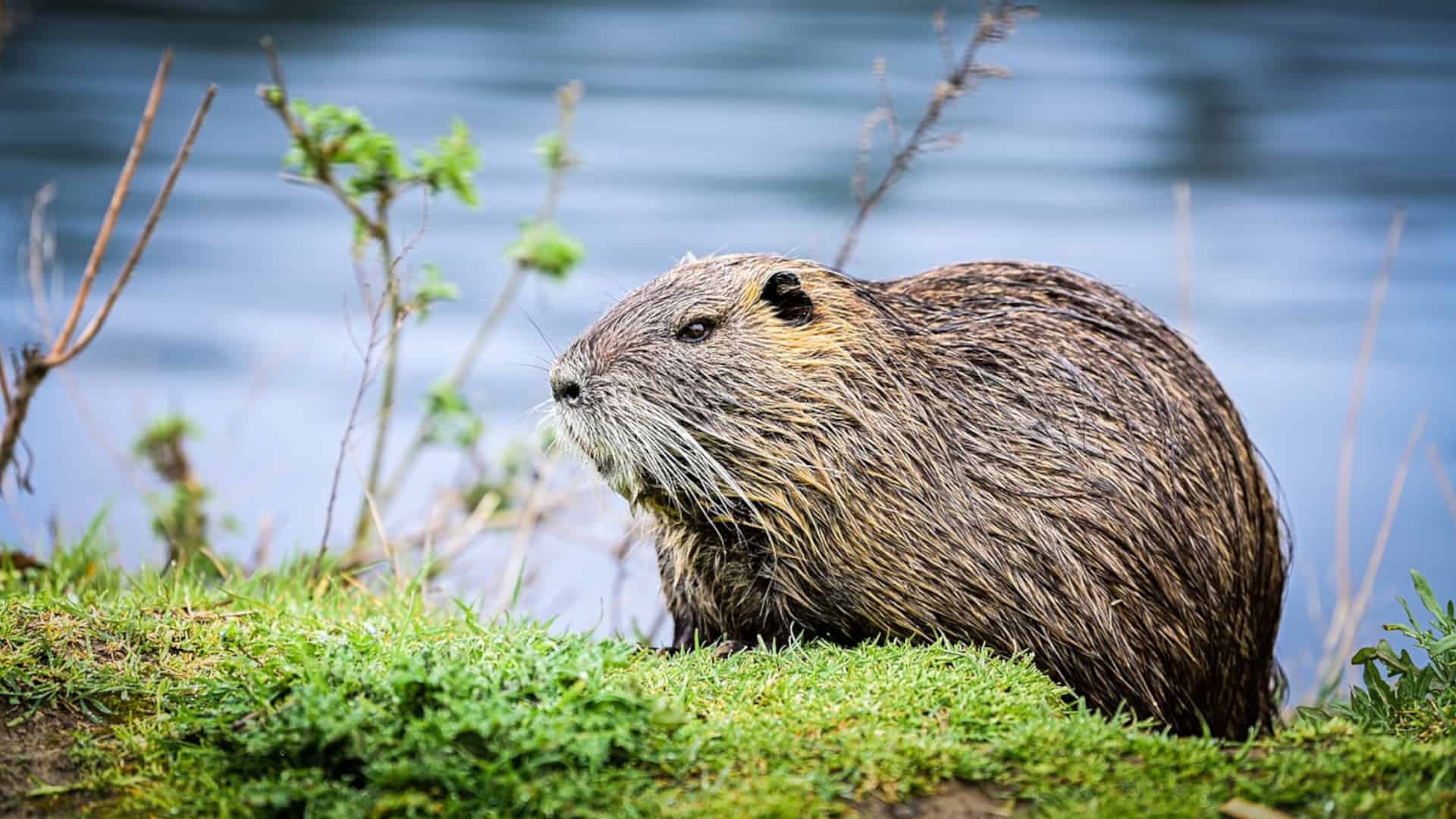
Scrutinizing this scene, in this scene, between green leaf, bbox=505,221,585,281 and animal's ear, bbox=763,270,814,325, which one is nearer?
animal's ear, bbox=763,270,814,325

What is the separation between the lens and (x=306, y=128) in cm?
471

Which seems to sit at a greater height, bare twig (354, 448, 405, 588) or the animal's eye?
the animal's eye

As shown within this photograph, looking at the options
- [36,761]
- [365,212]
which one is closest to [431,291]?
[365,212]

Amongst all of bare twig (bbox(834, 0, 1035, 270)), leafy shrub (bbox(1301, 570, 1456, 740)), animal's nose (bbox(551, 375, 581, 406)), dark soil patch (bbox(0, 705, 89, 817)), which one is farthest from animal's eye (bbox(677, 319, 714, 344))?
leafy shrub (bbox(1301, 570, 1456, 740))

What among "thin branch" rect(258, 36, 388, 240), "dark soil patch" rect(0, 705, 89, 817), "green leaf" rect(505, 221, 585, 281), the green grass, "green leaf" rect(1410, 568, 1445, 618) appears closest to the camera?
the green grass

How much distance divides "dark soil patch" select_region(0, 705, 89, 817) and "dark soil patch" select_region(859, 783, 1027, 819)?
141 cm

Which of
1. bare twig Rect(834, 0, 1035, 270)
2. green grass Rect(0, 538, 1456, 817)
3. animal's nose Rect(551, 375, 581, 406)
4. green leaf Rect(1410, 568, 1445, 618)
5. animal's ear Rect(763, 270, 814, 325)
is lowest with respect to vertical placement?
green grass Rect(0, 538, 1456, 817)

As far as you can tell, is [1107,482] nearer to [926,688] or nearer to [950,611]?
[950,611]

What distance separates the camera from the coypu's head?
3266 millimetres

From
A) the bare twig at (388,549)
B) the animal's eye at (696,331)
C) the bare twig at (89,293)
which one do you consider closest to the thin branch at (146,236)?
the bare twig at (89,293)

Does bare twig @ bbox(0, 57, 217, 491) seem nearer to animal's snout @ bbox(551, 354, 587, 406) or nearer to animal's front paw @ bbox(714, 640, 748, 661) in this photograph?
animal's snout @ bbox(551, 354, 587, 406)

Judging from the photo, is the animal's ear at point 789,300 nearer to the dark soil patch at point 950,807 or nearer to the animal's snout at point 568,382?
the animal's snout at point 568,382

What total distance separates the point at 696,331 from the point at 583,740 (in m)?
1.28

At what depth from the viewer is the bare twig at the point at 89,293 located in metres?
4.05
